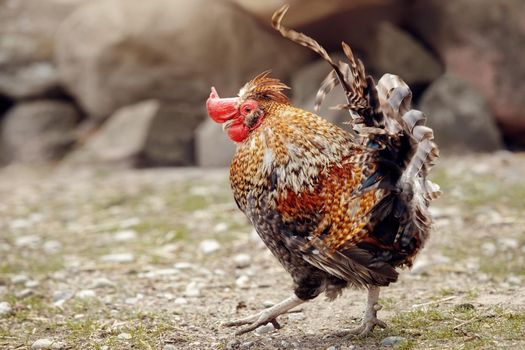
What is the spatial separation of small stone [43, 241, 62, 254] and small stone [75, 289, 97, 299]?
1321mm

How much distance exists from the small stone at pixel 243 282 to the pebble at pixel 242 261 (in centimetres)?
27

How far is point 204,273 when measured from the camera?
17.1 feet

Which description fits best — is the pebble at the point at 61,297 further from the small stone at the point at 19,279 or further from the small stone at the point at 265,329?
the small stone at the point at 265,329

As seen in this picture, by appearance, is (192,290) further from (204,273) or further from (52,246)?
(52,246)

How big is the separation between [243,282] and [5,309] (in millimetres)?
1517

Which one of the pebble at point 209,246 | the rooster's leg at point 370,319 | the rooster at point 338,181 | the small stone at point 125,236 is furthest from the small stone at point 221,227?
the rooster's leg at point 370,319

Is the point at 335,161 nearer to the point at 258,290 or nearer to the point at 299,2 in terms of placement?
the point at 258,290

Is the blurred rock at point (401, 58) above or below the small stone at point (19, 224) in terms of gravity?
above

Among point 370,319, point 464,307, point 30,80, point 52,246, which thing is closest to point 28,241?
point 52,246

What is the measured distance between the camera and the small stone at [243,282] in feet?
16.1

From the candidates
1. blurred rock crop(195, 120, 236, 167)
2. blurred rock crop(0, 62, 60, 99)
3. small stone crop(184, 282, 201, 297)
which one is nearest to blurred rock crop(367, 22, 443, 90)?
blurred rock crop(195, 120, 236, 167)

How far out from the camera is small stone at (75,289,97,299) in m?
4.68

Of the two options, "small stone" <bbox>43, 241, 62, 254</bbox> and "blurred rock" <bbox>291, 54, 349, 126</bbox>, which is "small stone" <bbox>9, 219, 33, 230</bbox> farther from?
"blurred rock" <bbox>291, 54, 349, 126</bbox>

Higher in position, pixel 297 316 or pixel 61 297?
pixel 297 316
